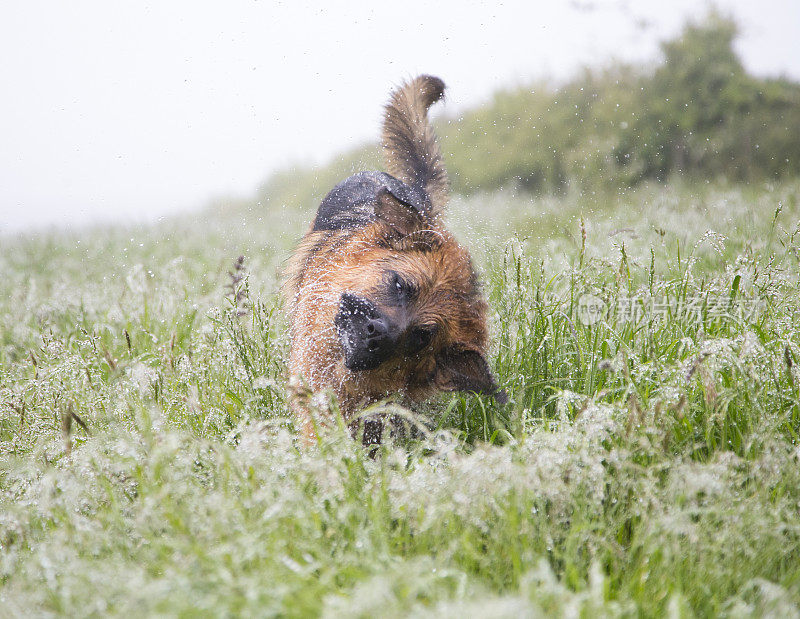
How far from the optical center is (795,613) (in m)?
1.42

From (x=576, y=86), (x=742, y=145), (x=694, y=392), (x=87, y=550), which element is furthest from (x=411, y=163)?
(x=742, y=145)

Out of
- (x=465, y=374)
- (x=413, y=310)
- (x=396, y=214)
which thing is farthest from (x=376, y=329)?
(x=396, y=214)

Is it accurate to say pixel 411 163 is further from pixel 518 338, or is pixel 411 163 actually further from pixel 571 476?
pixel 571 476

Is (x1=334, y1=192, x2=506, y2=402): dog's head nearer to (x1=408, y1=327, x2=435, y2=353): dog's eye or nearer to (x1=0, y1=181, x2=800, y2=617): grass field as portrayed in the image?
(x1=408, y1=327, x2=435, y2=353): dog's eye

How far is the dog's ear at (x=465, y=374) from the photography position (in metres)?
2.99

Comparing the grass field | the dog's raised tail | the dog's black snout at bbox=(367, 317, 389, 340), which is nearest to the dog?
the dog's black snout at bbox=(367, 317, 389, 340)

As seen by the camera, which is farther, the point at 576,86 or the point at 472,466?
the point at 576,86

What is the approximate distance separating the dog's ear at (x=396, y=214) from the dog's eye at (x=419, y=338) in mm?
593

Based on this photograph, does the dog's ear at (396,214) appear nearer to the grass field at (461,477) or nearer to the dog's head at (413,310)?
the dog's head at (413,310)

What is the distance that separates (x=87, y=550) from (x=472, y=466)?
1182mm

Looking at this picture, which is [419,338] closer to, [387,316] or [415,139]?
[387,316]

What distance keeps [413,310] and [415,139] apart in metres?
2.23

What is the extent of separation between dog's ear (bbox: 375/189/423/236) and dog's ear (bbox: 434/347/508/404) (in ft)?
2.25

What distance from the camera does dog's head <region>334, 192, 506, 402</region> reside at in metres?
2.78
